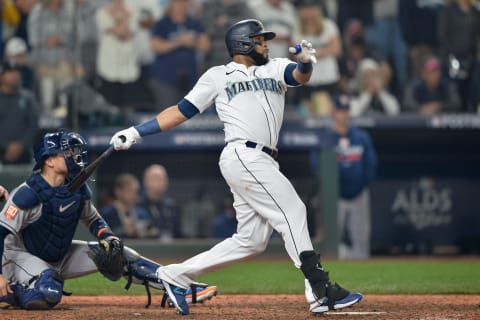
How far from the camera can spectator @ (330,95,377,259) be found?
11.1 metres

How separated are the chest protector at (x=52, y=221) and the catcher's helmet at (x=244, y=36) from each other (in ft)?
3.96

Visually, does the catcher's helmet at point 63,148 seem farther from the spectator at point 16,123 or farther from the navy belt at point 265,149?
the spectator at point 16,123

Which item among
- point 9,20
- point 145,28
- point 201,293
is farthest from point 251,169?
point 9,20

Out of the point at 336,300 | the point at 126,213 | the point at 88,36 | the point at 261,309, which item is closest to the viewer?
the point at 336,300

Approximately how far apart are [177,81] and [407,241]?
340cm

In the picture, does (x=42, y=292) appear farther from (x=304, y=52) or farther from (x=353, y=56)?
(x=353, y=56)

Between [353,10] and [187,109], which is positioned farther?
[353,10]

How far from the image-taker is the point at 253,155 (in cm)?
508

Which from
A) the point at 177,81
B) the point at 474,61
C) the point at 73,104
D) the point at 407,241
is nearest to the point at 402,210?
the point at 407,241

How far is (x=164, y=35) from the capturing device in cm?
1123

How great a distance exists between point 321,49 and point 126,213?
3102 mm

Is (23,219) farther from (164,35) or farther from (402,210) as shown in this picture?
(402,210)

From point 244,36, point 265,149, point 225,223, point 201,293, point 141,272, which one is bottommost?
point 225,223

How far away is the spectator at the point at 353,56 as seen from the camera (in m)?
11.5
